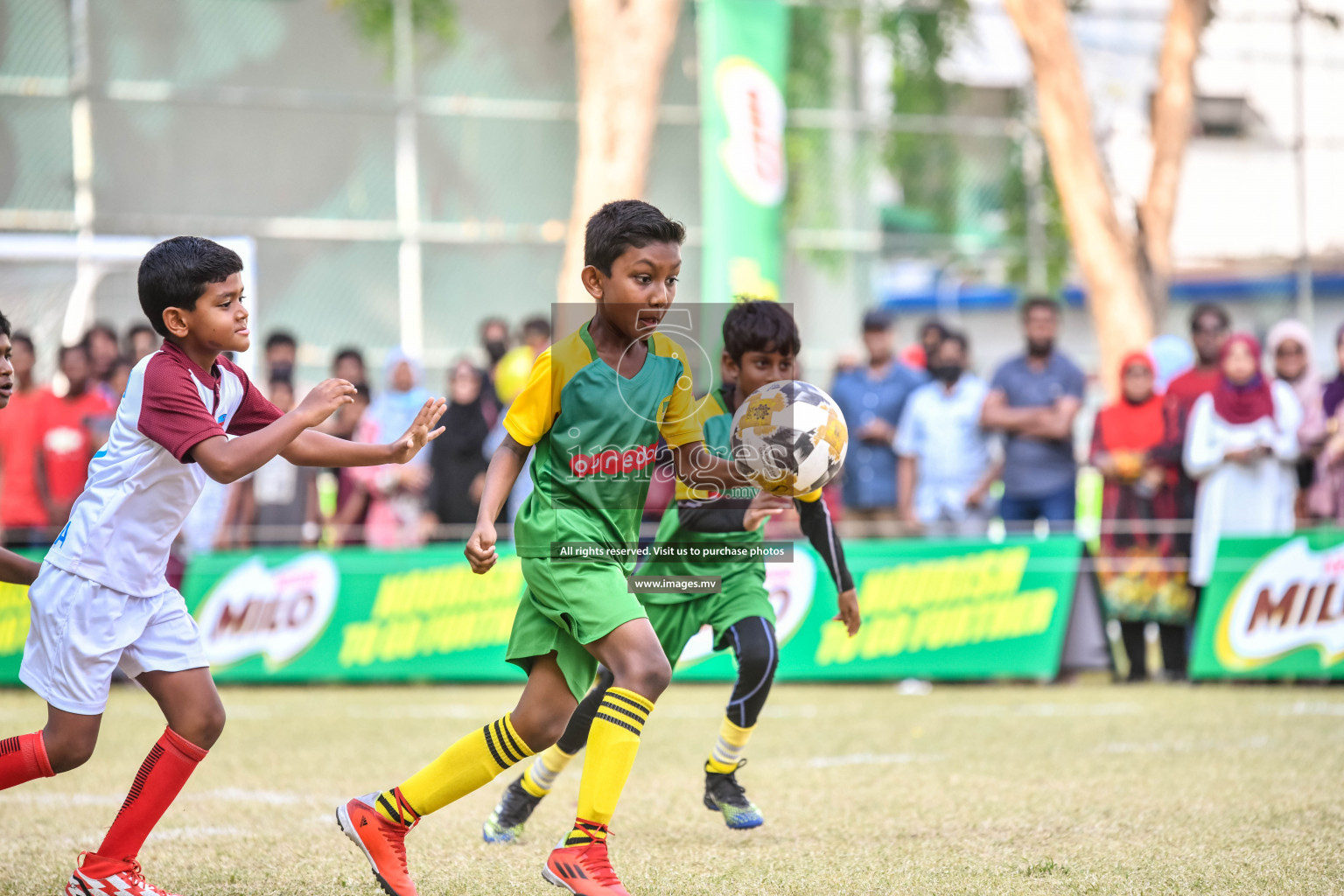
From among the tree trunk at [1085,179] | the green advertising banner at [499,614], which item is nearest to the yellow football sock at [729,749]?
the green advertising banner at [499,614]

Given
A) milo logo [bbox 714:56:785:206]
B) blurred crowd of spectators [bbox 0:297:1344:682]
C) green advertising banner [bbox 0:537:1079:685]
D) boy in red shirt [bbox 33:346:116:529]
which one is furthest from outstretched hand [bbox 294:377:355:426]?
milo logo [bbox 714:56:785:206]

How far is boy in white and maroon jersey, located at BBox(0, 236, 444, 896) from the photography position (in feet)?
13.0

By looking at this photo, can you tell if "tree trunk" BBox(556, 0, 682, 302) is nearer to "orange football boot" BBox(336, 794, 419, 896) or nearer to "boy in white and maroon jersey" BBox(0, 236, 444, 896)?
"boy in white and maroon jersey" BBox(0, 236, 444, 896)

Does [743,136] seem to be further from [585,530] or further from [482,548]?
[482,548]

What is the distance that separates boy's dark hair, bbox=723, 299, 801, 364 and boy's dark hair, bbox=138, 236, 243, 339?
1937 millimetres

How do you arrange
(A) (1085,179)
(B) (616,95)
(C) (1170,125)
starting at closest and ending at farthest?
1. (B) (616,95)
2. (A) (1085,179)
3. (C) (1170,125)

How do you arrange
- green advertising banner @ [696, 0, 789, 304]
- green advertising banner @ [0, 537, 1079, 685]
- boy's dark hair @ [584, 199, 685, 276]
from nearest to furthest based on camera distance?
1. boy's dark hair @ [584, 199, 685, 276]
2. green advertising banner @ [0, 537, 1079, 685]
3. green advertising banner @ [696, 0, 789, 304]

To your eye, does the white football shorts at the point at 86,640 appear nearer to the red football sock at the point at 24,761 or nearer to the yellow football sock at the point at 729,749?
the red football sock at the point at 24,761

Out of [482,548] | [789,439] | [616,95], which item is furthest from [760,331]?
[616,95]

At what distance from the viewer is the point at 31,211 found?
651 inches

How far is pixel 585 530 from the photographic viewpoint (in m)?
4.11

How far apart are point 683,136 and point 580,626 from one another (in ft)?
52.6

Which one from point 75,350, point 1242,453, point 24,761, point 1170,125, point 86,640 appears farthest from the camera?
point 1170,125

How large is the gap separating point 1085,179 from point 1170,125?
136cm
